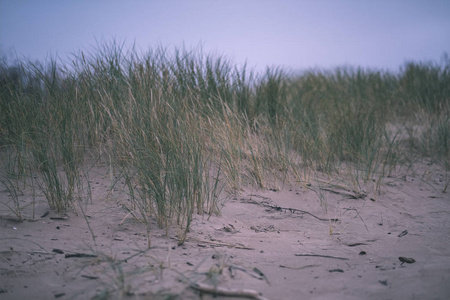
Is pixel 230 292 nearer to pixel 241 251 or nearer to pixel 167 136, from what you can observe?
pixel 241 251

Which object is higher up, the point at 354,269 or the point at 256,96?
the point at 256,96

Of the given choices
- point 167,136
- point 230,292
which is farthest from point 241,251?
point 167,136

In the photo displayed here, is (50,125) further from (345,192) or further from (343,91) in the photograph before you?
(343,91)

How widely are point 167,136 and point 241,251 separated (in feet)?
3.68

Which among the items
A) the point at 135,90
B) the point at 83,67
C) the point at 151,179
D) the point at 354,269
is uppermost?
the point at 83,67

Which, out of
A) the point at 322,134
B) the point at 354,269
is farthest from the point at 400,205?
the point at 354,269

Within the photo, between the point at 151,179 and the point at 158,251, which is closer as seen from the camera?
the point at 158,251

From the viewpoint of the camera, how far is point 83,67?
3.90m

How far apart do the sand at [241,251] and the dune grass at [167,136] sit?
Answer: 6.3 inches

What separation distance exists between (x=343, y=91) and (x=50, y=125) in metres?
6.00

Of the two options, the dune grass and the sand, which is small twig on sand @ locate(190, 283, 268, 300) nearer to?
the sand

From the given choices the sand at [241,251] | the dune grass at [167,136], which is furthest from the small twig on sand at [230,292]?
the dune grass at [167,136]

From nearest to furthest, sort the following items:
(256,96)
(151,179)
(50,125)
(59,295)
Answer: (59,295)
(151,179)
(50,125)
(256,96)

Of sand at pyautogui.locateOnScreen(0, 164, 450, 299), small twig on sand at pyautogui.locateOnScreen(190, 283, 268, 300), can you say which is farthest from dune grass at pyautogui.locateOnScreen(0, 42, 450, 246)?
small twig on sand at pyautogui.locateOnScreen(190, 283, 268, 300)
